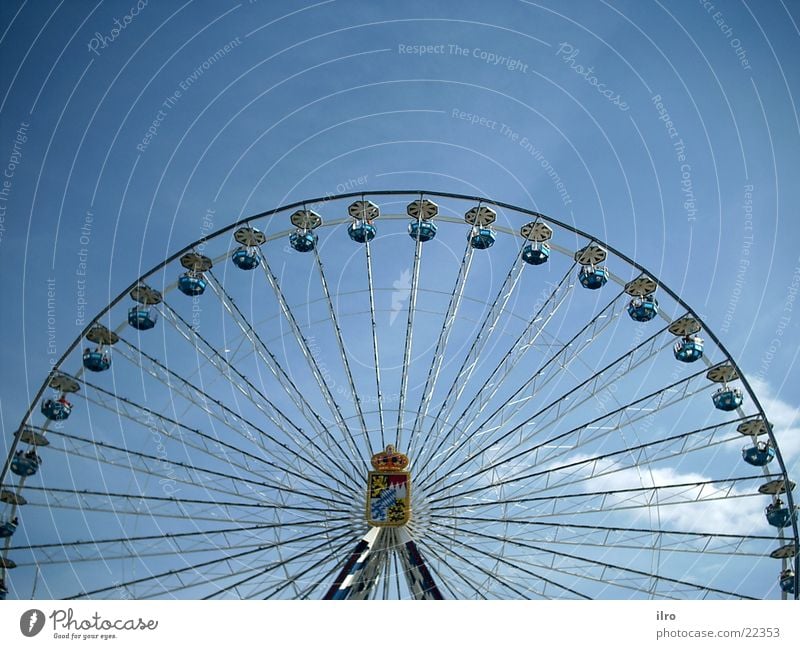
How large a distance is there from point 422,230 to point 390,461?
298 inches

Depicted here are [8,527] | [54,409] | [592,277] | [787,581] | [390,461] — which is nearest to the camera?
[390,461]

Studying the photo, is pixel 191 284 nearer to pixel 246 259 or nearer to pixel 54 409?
pixel 246 259

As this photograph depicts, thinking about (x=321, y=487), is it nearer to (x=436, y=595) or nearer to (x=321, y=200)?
(x=436, y=595)

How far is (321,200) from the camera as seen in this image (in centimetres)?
2397

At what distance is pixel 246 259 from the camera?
2392 cm

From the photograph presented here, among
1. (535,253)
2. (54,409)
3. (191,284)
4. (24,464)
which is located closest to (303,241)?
(191,284)

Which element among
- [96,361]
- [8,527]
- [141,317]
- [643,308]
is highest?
[643,308]

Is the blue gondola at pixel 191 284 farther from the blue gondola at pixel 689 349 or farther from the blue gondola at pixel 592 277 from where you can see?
the blue gondola at pixel 689 349

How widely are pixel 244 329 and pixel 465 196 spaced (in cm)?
822

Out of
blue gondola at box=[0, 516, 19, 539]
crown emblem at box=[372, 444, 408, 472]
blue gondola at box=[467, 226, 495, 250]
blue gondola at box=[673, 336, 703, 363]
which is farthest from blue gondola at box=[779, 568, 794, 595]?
blue gondola at box=[0, 516, 19, 539]

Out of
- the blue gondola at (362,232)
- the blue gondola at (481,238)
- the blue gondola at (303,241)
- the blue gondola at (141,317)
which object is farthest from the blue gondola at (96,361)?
the blue gondola at (481,238)

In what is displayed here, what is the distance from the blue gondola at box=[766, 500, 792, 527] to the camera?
72.8 feet
